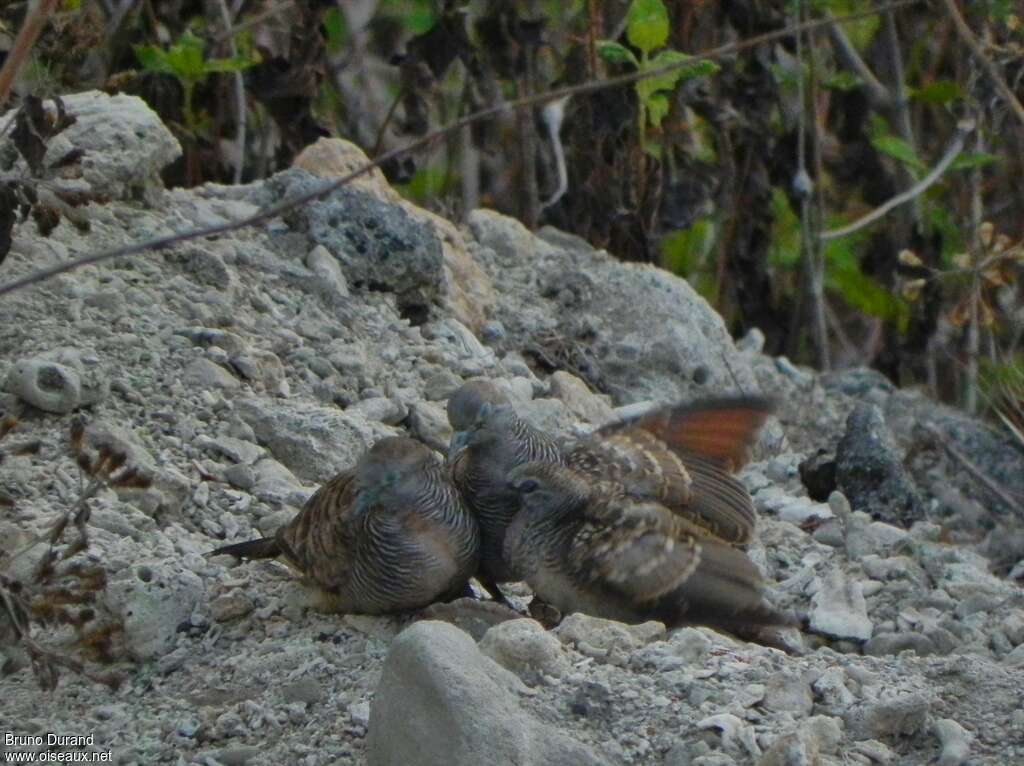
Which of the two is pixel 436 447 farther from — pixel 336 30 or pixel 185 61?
pixel 336 30

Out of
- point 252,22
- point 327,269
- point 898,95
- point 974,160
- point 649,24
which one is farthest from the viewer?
point 898,95

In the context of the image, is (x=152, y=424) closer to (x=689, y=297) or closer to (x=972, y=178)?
(x=689, y=297)

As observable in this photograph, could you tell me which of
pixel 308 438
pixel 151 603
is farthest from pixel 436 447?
pixel 151 603

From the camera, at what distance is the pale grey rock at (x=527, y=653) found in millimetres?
Answer: 3703

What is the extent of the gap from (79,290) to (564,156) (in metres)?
2.59

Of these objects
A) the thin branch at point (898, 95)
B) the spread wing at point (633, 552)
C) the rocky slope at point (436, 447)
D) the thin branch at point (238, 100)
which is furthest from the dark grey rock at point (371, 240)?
the thin branch at point (898, 95)

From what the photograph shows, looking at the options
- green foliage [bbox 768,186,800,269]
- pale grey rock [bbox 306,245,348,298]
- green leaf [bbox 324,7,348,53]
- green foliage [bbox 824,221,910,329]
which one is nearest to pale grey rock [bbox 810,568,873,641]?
pale grey rock [bbox 306,245,348,298]

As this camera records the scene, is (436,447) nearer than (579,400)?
Yes

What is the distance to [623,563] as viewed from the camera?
4230mm

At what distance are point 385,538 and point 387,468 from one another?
159mm

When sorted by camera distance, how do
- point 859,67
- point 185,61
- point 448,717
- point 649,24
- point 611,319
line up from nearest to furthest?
point 448,717 → point 649,24 → point 611,319 → point 185,61 → point 859,67

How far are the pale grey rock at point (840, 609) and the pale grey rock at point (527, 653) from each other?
1.16 meters

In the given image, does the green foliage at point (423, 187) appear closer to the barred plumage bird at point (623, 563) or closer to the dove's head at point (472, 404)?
the dove's head at point (472, 404)

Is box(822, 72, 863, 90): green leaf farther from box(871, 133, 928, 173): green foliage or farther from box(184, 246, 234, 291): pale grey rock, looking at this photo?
box(184, 246, 234, 291): pale grey rock
